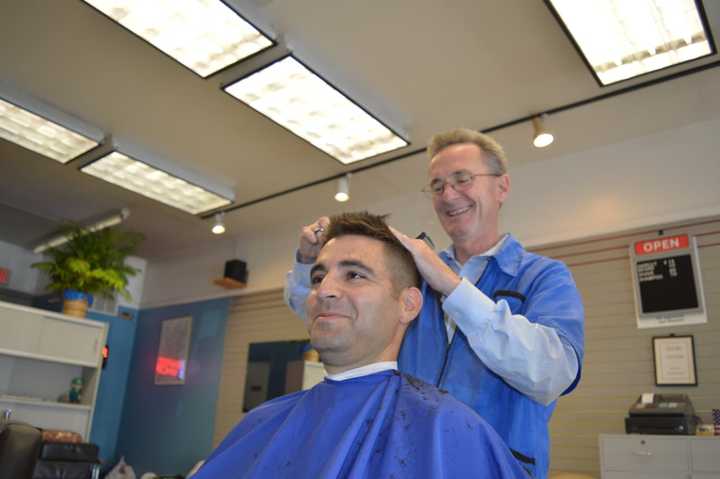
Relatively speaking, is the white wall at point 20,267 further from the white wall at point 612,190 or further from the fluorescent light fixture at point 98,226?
the white wall at point 612,190

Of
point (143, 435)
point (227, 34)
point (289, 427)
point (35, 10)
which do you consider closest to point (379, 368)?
point (289, 427)

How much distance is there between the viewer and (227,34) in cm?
296

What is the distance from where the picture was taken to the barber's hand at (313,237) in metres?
1.67

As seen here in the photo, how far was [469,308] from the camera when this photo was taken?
4.23ft

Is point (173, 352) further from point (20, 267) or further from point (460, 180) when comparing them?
point (460, 180)

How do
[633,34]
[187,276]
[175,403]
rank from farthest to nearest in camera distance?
1. [187,276]
2. [175,403]
3. [633,34]

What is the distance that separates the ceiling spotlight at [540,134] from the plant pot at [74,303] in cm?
387

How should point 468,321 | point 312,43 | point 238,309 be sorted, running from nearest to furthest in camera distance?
point 468,321, point 312,43, point 238,309

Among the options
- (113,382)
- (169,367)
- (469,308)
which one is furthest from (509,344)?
(113,382)

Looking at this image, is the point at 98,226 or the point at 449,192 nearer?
the point at 449,192

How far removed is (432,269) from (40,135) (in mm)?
3637

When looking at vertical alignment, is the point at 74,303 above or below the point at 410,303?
above

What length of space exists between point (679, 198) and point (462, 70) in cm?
148

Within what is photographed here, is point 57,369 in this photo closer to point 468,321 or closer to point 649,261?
point 649,261
